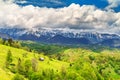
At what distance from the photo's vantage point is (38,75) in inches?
7431

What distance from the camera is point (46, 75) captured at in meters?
198

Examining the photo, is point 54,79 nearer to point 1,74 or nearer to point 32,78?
point 32,78

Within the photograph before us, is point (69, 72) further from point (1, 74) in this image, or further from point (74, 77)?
point (1, 74)

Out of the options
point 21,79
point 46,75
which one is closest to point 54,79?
point 46,75

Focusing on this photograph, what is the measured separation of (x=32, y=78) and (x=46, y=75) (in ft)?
39.9

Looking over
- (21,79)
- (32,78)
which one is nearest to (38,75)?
(32,78)

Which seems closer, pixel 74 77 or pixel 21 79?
pixel 21 79

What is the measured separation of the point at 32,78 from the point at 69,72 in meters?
25.2

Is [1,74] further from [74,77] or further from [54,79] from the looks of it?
[74,77]

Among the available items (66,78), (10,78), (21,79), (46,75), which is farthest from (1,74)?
(66,78)

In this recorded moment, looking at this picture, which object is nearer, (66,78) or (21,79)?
(21,79)

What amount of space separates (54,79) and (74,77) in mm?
13311

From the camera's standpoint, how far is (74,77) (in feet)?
625

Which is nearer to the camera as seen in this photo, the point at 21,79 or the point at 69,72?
the point at 21,79
